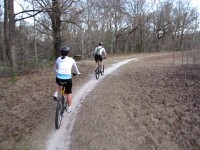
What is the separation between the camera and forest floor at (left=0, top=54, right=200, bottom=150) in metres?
5.87

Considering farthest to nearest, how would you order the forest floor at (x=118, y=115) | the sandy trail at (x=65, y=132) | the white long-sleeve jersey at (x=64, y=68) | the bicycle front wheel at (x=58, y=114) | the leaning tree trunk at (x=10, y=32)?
the leaning tree trunk at (x=10, y=32) → the white long-sleeve jersey at (x=64, y=68) → the bicycle front wheel at (x=58, y=114) → the forest floor at (x=118, y=115) → the sandy trail at (x=65, y=132)

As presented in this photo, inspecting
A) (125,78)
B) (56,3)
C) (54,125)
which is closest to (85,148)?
(54,125)

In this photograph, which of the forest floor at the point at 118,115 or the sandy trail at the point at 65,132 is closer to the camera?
the sandy trail at the point at 65,132

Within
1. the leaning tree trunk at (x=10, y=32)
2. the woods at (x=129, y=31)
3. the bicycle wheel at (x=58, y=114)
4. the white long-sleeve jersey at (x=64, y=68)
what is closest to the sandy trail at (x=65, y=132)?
the bicycle wheel at (x=58, y=114)

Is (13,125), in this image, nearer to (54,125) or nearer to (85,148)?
(54,125)

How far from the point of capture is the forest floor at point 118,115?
231 inches

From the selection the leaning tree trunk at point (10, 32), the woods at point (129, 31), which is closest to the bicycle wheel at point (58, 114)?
the leaning tree trunk at point (10, 32)

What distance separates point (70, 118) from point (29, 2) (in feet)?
39.7

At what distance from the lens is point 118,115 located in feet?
24.0

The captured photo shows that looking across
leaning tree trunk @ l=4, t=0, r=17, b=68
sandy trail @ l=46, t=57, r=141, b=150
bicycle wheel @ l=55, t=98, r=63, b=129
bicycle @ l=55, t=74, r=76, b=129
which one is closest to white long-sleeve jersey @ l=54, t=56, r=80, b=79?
bicycle @ l=55, t=74, r=76, b=129

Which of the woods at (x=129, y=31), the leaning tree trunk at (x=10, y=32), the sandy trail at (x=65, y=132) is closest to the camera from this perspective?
the sandy trail at (x=65, y=132)

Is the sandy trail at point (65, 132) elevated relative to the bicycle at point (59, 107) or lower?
lower

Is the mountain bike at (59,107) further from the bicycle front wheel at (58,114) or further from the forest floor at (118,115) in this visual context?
the forest floor at (118,115)

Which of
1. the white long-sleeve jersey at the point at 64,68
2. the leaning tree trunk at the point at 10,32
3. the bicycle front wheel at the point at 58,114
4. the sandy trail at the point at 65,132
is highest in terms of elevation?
the leaning tree trunk at the point at 10,32
